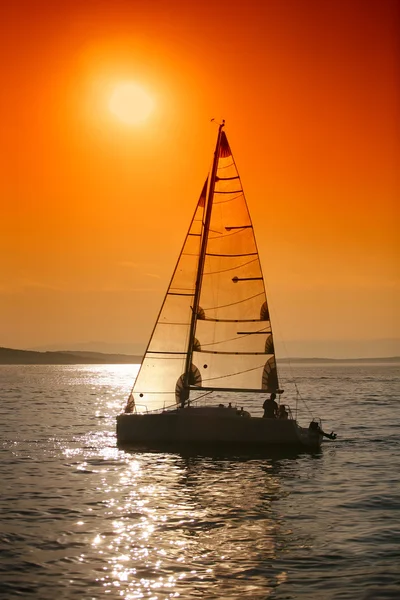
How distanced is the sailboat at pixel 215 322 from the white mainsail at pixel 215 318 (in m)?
0.05

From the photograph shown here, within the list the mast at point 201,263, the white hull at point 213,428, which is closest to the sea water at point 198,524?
the white hull at point 213,428

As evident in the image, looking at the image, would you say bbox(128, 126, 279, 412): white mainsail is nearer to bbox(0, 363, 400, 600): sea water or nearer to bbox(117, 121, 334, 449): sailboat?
bbox(117, 121, 334, 449): sailboat

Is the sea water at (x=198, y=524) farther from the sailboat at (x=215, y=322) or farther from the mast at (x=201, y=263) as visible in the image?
the mast at (x=201, y=263)

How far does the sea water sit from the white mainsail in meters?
3.52

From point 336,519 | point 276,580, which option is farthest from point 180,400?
point 276,580

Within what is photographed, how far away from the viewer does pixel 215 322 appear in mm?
37312

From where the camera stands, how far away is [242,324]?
37.5 m

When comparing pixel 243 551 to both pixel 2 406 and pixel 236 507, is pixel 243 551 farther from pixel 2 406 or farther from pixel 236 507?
pixel 2 406

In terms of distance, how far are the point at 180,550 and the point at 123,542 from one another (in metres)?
1.69

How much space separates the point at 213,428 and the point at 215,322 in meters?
5.57

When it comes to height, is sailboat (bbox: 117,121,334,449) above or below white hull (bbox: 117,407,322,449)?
above

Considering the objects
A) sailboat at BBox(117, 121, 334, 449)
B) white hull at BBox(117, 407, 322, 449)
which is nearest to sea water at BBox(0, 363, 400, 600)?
white hull at BBox(117, 407, 322, 449)

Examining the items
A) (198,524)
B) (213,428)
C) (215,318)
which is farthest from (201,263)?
(198,524)

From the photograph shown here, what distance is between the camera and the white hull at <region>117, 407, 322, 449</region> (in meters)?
34.1
